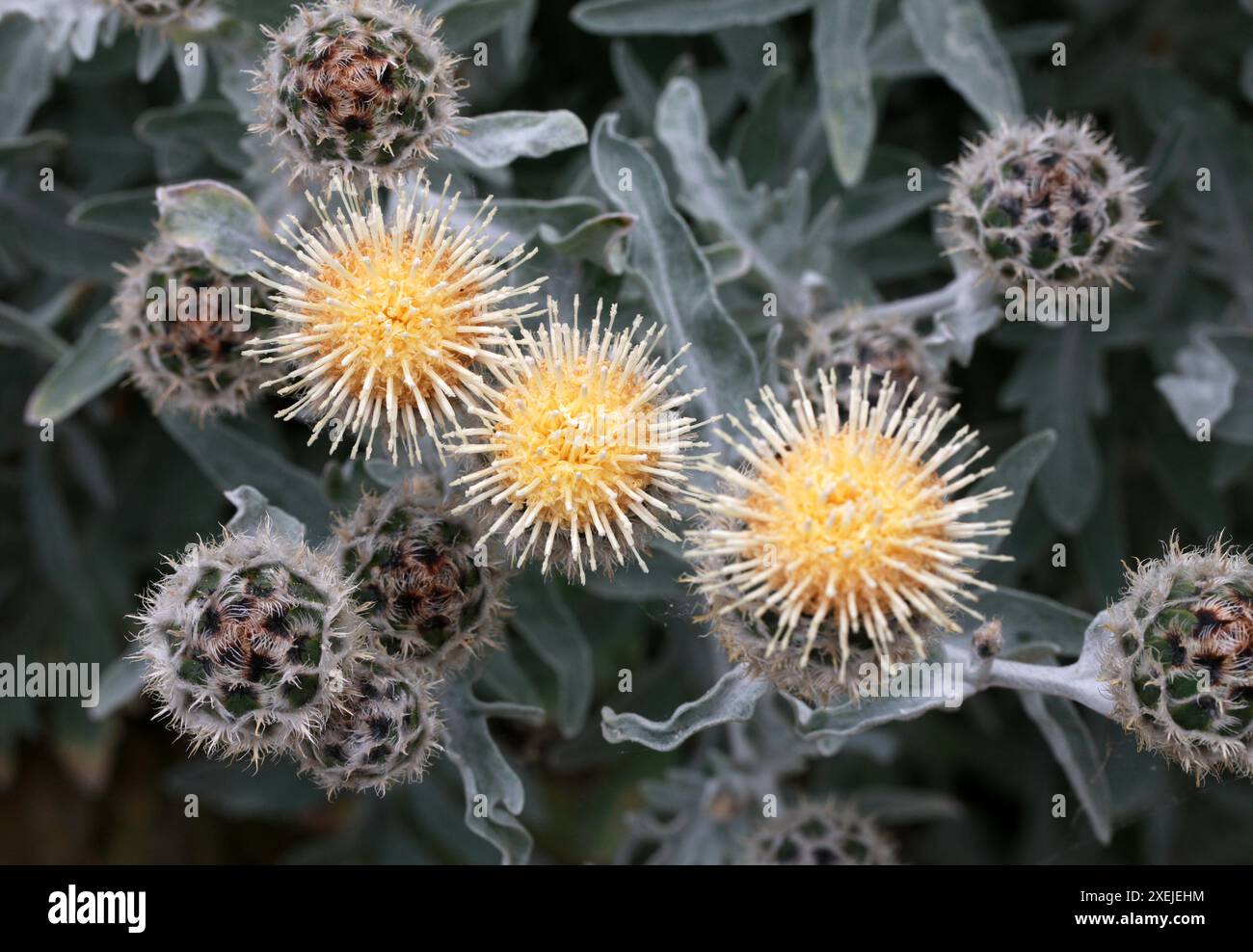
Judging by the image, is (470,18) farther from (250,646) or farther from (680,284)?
(250,646)

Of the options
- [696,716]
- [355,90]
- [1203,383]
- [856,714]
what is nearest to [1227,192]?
[1203,383]

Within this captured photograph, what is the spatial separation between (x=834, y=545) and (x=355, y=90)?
66.5 inches

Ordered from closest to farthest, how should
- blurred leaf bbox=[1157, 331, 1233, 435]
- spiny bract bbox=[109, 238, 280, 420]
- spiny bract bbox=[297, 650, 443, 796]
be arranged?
spiny bract bbox=[297, 650, 443, 796] < spiny bract bbox=[109, 238, 280, 420] < blurred leaf bbox=[1157, 331, 1233, 435]

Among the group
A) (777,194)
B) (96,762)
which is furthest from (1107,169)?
(96,762)

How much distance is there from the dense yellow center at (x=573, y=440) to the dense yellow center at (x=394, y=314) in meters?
0.22

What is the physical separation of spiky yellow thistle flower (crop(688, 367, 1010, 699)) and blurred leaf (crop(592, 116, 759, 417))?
1.80ft

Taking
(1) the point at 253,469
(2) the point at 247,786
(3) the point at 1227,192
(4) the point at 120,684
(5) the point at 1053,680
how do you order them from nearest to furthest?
1. (5) the point at 1053,680
2. (1) the point at 253,469
3. (4) the point at 120,684
4. (3) the point at 1227,192
5. (2) the point at 247,786

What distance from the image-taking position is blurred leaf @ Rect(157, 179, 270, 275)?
3.39 m

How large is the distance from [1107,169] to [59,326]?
14.1 ft

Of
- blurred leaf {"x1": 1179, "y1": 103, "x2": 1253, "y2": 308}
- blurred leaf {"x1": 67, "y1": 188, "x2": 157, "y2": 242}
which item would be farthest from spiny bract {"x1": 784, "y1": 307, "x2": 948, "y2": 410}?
blurred leaf {"x1": 67, "y1": 188, "x2": 157, "y2": 242}

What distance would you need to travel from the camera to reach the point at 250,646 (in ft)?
9.26

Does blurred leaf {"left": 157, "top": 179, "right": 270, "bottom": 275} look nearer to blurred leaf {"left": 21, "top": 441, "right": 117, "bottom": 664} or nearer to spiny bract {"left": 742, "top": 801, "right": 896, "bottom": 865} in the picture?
blurred leaf {"left": 21, "top": 441, "right": 117, "bottom": 664}

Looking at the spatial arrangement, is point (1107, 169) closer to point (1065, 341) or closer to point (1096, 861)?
point (1065, 341)

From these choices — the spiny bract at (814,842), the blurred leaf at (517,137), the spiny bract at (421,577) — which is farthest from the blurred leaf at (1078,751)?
the blurred leaf at (517,137)
